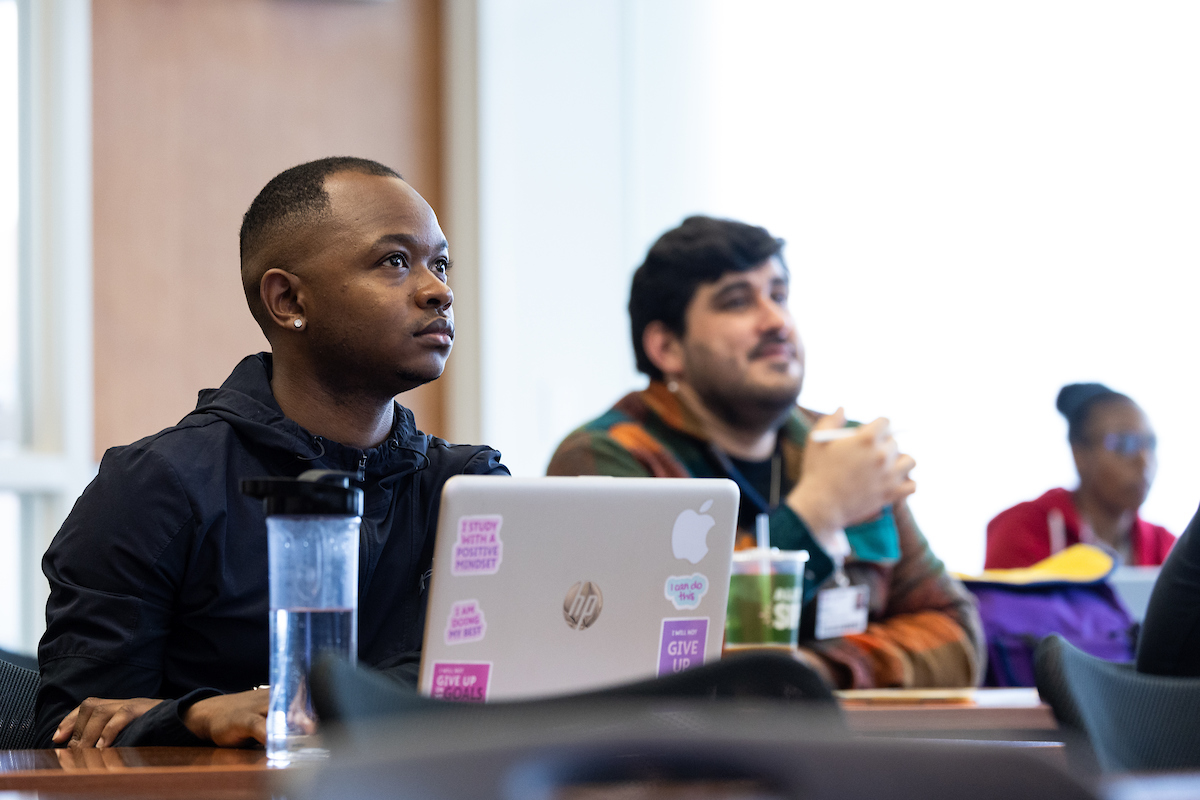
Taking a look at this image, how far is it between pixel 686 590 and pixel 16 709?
78 cm

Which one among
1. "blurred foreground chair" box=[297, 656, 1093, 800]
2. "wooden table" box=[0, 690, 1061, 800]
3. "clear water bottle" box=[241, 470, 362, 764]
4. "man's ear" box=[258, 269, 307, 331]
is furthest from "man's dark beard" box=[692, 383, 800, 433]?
"blurred foreground chair" box=[297, 656, 1093, 800]

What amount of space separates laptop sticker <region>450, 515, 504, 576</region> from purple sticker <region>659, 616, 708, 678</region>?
19cm

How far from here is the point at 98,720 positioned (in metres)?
1.16

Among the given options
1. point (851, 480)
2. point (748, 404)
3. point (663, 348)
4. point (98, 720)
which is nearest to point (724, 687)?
point (98, 720)

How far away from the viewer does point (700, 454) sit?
7.61ft

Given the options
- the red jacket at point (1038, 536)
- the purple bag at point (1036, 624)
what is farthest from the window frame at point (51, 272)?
the red jacket at point (1038, 536)

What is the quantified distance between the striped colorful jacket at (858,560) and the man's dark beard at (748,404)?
0.05 m

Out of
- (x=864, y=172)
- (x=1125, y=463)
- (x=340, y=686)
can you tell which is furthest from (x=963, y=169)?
(x=340, y=686)

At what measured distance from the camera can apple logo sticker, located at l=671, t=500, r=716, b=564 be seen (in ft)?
3.65

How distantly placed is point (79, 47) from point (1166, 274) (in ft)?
9.49

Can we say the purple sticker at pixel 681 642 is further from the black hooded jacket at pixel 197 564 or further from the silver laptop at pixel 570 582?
the black hooded jacket at pixel 197 564

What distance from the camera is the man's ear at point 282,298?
1521 millimetres

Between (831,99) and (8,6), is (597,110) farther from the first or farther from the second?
(8,6)

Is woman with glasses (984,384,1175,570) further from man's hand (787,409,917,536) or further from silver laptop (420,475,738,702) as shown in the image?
silver laptop (420,475,738,702)
